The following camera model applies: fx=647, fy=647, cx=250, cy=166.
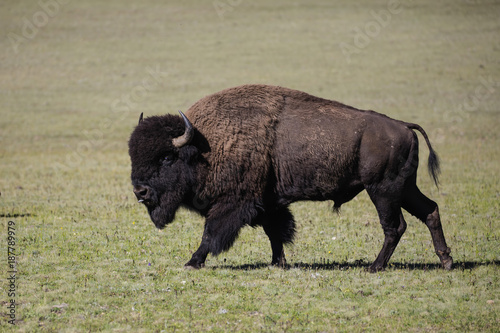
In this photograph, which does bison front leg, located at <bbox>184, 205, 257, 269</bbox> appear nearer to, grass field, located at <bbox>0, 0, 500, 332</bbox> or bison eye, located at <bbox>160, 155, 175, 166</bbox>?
grass field, located at <bbox>0, 0, 500, 332</bbox>

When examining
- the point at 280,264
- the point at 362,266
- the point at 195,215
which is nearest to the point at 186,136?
the point at 280,264

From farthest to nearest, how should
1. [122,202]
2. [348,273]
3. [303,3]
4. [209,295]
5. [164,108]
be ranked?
[303,3], [164,108], [122,202], [348,273], [209,295]

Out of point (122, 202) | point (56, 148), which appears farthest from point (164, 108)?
point (122, 202)

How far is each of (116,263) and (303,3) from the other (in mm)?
49972

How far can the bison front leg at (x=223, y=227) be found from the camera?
895 centimetres

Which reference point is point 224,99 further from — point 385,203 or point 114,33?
point 114,33

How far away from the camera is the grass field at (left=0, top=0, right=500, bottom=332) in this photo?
7527mm

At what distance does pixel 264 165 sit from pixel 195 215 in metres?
4.16

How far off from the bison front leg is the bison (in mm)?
14

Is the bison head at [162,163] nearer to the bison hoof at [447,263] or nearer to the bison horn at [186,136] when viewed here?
the bison horn at [186,136]

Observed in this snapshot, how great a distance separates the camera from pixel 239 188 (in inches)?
355

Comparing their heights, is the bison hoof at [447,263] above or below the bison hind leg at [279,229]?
above

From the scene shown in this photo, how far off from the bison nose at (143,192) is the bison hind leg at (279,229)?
5.64 ft

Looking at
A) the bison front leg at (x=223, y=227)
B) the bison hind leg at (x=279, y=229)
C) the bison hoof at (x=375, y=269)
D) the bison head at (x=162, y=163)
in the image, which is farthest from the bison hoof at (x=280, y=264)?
the bison head at (x=162, y=163)
